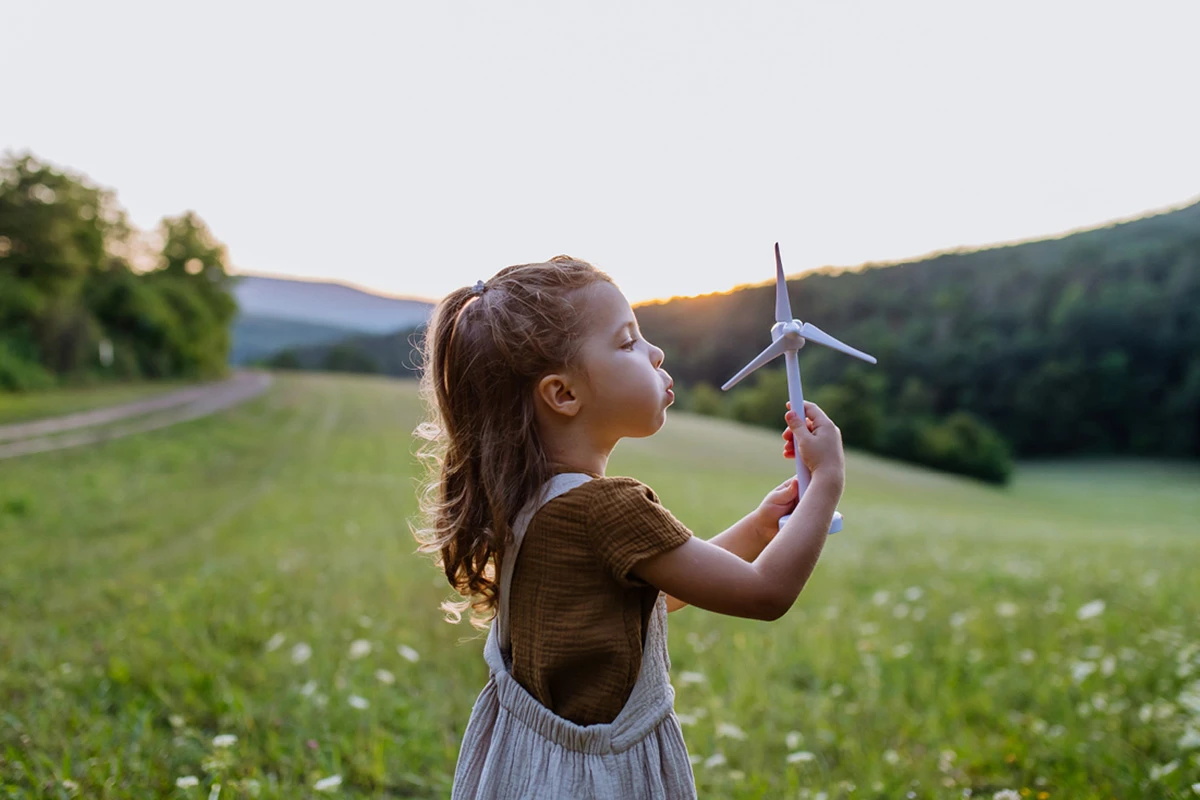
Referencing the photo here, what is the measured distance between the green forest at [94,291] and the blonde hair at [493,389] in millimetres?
29254

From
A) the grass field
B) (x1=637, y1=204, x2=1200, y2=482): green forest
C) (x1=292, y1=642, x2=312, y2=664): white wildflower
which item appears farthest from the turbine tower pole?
(x1=637, y1=204, x2=1200, y2=482): green forest

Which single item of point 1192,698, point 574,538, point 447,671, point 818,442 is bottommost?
point 447,671

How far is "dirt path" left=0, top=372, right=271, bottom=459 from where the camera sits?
55.0 feet

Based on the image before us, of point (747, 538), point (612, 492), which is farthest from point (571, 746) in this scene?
point (747, 538)

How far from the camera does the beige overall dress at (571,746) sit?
1.66m

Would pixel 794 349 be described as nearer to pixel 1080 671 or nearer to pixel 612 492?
pixel 612 492

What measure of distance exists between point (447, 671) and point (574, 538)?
10.2 feet

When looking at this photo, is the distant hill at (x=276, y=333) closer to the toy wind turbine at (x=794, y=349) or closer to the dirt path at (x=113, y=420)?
the dirt path at (x=113, y=420)

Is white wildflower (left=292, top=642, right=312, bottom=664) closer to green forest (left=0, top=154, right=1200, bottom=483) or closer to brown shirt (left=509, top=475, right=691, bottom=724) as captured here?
brown shirt (left=509, top=475, right=691, bottom=724)

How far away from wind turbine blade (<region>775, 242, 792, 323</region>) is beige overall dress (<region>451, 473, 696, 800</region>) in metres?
0.55

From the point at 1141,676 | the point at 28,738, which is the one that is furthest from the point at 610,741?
the point at 1141,676

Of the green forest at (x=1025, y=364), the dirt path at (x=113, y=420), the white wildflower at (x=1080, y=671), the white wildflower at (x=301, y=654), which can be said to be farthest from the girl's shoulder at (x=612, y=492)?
the green forest at (x=1025, y=364)

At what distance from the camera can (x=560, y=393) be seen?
1739mm

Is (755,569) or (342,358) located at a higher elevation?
(755,569)
